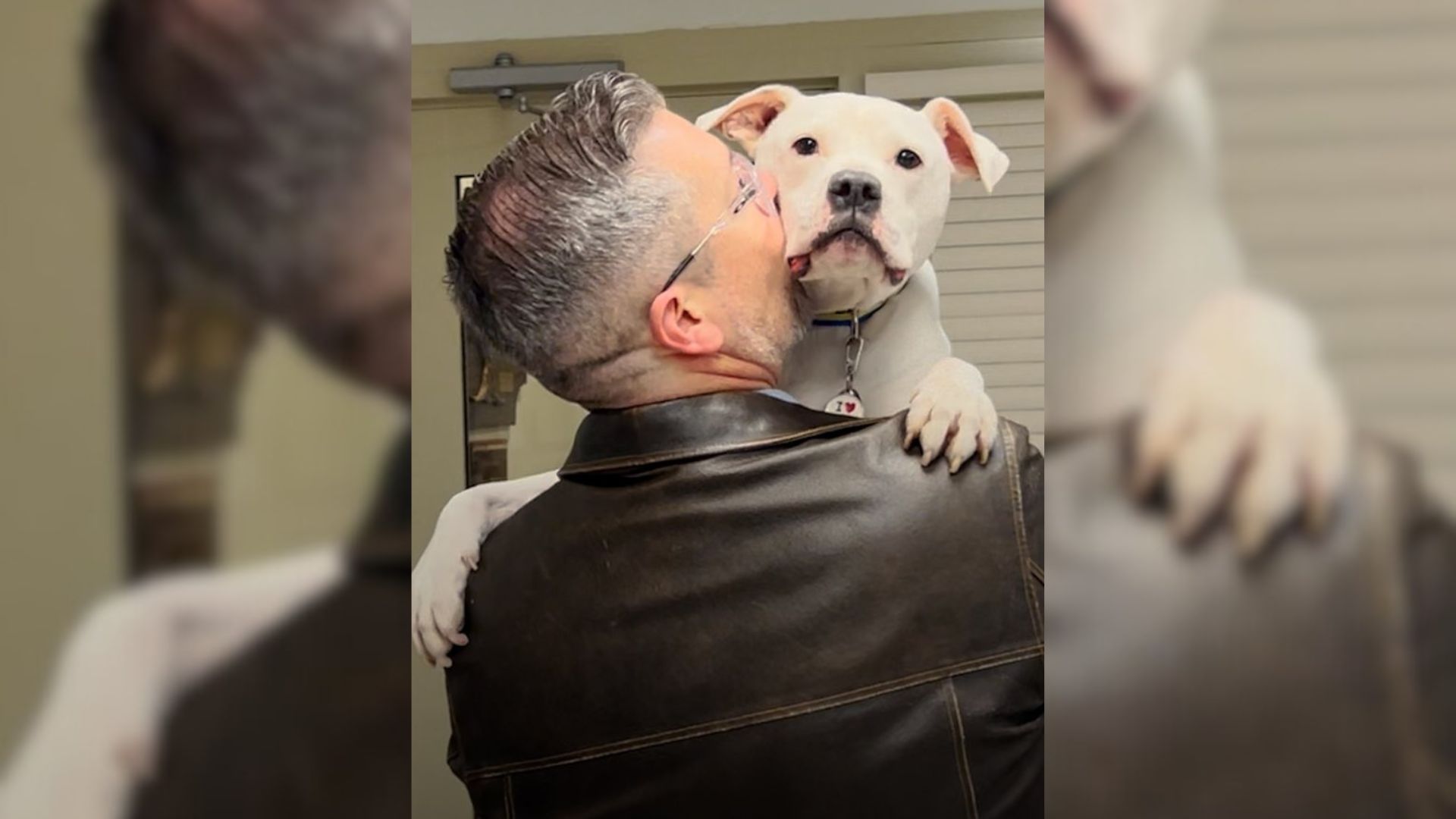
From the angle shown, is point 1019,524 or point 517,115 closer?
point 1019,524

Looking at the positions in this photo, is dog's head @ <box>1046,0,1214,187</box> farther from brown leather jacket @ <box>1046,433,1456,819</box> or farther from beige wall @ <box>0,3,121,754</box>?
beige wall @ <box>0,3,121,754</box>

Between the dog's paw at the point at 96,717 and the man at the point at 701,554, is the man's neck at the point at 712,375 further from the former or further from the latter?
the dog's paw at the point at 96,717

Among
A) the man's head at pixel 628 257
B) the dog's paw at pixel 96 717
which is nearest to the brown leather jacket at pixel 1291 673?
the man's head at pixel 628 257

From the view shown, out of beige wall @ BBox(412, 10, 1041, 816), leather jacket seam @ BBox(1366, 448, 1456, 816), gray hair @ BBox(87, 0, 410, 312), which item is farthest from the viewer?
beige wall @ BBox(412, 10, 1041, 816)

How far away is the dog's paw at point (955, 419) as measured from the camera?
1.27 metres

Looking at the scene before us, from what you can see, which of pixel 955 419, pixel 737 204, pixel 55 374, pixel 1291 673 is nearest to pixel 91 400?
pixel 55 374

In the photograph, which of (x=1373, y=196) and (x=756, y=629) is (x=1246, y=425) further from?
(x=756, y=629)

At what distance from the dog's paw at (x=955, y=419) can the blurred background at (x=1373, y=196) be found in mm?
376

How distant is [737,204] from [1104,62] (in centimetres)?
45

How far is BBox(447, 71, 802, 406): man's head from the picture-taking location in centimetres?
131

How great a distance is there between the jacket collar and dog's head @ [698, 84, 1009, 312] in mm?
147

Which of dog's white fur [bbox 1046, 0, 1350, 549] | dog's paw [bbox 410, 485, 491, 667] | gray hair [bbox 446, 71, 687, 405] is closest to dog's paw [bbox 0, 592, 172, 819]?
dog's paw [bbox 410, 485, 491, 667]

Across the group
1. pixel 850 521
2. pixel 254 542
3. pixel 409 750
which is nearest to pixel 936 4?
pixel 850 521

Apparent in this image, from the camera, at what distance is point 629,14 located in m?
1.39
